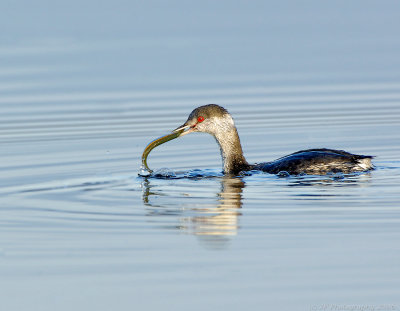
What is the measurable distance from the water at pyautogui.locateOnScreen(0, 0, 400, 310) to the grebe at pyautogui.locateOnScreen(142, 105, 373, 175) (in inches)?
7.2

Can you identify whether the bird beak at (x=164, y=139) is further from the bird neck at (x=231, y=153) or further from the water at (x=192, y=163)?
the bird neck at (x=231, y=153)

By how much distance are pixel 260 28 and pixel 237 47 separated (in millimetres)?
2842

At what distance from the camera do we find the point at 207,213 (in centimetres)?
1105

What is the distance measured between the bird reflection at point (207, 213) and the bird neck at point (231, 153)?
3.72ft

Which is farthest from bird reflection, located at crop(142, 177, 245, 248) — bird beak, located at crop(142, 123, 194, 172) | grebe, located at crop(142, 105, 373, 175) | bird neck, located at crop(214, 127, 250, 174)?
bird neck, located at crop(214, 127, 250, 174)

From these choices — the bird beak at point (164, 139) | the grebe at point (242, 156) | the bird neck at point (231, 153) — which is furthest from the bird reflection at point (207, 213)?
the bird neck at point (231, 153)

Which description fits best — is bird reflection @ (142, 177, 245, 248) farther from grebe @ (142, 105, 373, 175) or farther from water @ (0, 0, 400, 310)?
grebe @ (142, 105, 373, 175)

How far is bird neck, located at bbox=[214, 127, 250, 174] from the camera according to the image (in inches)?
544

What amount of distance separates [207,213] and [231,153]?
2967mm

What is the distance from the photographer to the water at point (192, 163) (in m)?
8.50

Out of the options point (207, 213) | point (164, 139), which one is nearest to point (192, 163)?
point (164, 139)

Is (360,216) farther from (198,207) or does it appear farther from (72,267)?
(72,267)

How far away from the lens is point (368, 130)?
1642 centimetres

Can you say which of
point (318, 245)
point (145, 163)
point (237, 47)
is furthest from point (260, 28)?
point (318, 245)
